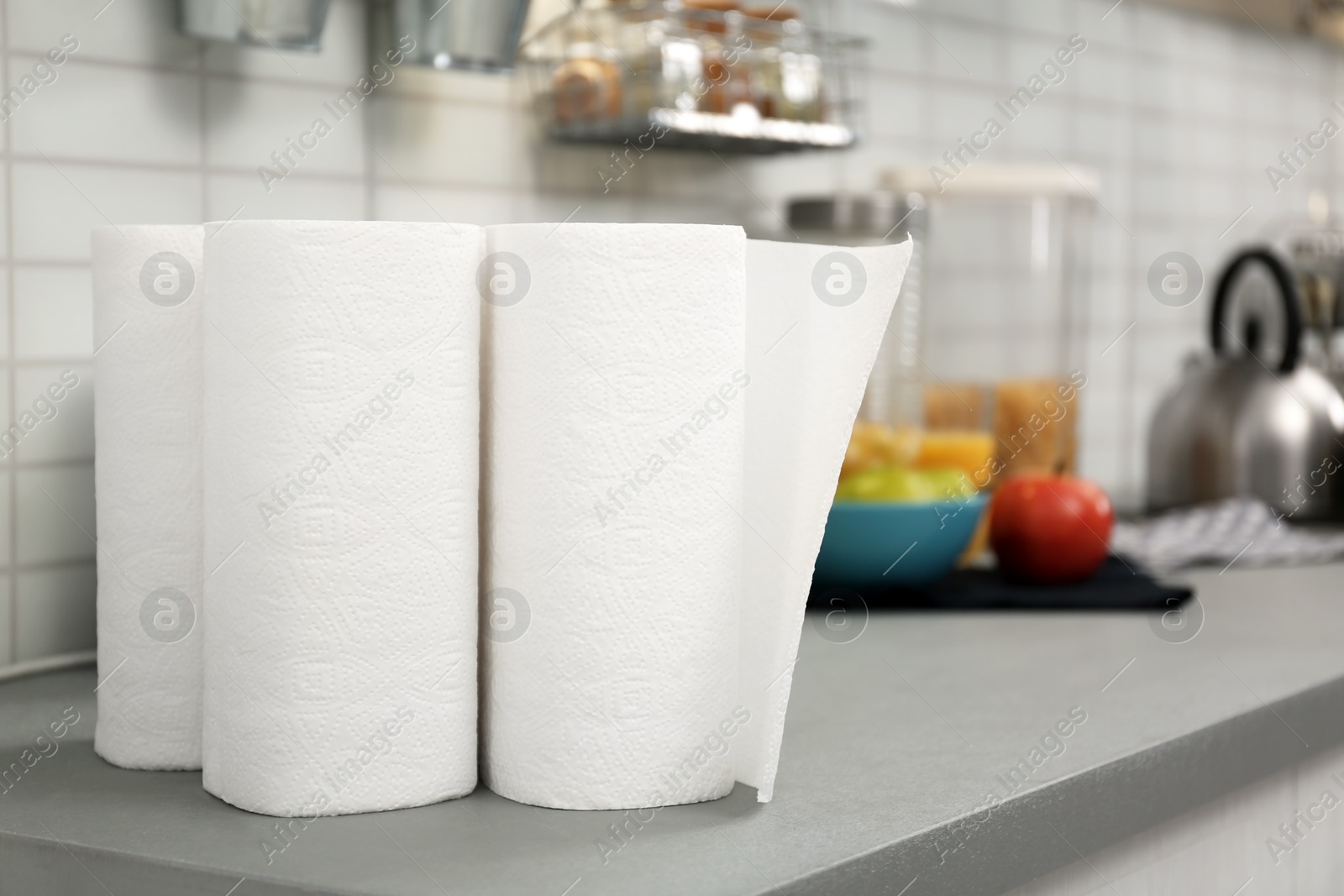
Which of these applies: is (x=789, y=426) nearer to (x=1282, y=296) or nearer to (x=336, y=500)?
(x=336, y=500)

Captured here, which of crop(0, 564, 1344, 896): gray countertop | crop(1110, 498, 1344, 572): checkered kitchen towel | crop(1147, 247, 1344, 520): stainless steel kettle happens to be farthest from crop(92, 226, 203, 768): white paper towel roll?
crop(1147, 247, 1344, 520): stainless steel kettle

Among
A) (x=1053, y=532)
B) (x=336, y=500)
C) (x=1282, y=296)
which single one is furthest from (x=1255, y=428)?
(x=336, y=500)

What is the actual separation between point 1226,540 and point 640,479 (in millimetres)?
981

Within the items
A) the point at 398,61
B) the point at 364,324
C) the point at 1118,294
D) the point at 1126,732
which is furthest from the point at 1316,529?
the point at 364,324

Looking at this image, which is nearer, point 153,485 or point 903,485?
point 153,485

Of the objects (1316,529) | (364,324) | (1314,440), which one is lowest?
(1316,529)

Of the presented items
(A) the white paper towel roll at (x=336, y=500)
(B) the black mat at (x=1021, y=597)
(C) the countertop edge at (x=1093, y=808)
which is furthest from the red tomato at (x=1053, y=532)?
(A) the white paper towel roll at (x=336, y=500)

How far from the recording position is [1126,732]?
0.73m

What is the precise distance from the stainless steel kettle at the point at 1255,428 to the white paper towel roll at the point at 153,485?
3.98 feet

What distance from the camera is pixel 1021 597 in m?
1.11

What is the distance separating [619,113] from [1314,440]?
0.88m

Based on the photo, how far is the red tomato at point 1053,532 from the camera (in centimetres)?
116

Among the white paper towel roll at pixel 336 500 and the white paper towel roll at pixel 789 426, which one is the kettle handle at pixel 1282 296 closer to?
the white paper towel roll at pixel 789 426

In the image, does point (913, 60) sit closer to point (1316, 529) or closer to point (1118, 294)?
point (1118, 294)
